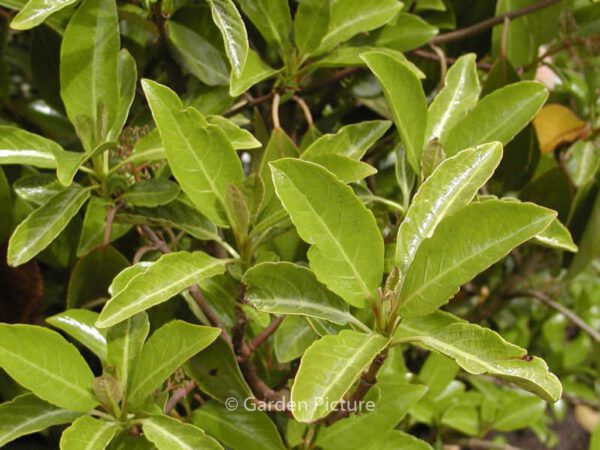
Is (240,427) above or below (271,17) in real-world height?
below

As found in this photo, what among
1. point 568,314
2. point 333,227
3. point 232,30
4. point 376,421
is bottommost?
point 568,314

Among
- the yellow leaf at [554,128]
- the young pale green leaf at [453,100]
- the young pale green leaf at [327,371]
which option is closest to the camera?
the young pale green leaf at [327,371]

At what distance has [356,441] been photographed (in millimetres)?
670

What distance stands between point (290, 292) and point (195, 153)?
13cm

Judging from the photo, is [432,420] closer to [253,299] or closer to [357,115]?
[357,115]

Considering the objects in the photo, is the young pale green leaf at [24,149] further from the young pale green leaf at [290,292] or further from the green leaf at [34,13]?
the young pale green leaf at [290,292]

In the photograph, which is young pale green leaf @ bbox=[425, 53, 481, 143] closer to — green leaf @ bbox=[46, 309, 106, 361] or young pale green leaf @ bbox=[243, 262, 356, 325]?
young pale green leaf @ bbox=[243, 262, 356, 325]

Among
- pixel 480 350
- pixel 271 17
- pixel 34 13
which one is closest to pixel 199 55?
pixel 271 17

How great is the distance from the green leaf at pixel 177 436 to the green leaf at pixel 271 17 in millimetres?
381

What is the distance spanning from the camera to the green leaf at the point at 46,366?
55 centimetres

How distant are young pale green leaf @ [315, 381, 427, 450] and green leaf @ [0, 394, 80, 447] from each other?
24cm

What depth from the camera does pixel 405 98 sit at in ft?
2.11

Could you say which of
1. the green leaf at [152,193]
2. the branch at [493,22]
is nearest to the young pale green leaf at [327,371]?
the green leaf at [152,193]

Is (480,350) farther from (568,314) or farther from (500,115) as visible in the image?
(568,314)
